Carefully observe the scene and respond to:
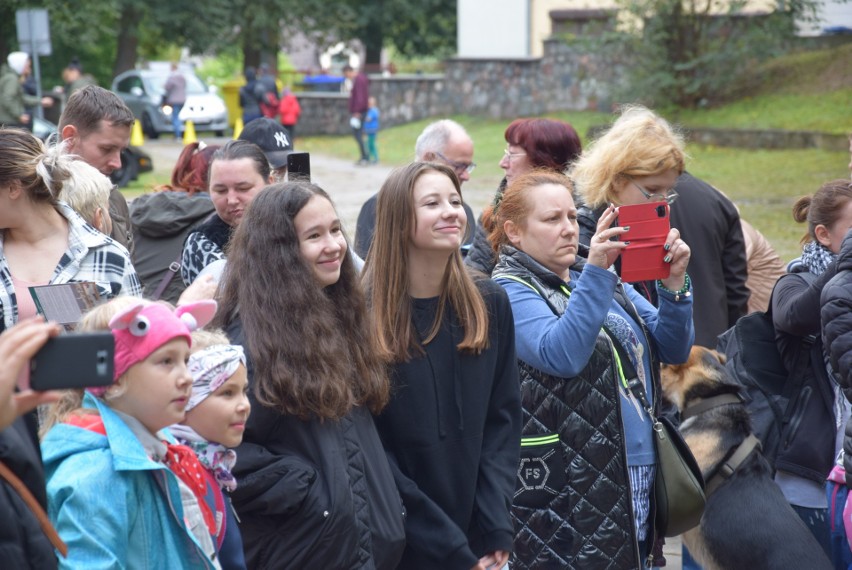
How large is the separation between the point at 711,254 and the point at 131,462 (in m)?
3.63

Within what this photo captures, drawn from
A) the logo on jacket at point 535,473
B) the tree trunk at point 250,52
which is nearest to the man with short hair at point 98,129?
the logo on jacket at point 535,473

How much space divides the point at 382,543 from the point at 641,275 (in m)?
1.40

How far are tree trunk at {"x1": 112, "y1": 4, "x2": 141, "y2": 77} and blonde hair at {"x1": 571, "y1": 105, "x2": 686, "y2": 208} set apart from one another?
32346mm

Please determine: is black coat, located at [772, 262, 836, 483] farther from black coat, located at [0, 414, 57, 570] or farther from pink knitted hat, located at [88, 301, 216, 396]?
black coat, located at [0, 414, 57, 570]

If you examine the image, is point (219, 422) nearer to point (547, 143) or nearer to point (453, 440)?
point (453, 440)

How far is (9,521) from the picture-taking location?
218cm

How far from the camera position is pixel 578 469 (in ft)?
12.3

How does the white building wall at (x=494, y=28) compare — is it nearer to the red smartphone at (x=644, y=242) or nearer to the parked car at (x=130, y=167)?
the parked car at (x=130, y=167)

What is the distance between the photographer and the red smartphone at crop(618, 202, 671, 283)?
12.6 feet

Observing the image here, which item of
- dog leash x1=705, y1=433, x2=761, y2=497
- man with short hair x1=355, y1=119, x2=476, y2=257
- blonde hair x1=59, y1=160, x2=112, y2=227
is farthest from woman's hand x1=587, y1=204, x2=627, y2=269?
man with short hair x1=355, y1=119, x2=476, y2=257

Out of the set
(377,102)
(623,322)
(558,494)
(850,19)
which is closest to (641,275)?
(623,322)

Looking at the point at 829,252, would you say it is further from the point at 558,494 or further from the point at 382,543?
the point at 382,543

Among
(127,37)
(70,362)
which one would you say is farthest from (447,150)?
(127,37)

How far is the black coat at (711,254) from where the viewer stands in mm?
5418
